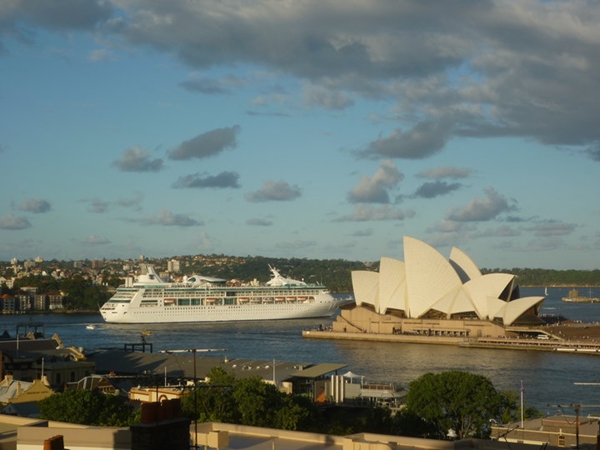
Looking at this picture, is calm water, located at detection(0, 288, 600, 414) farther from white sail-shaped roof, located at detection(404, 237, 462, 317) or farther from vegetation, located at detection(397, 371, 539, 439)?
vegetation, located at detection(397, 371, 539, 439)

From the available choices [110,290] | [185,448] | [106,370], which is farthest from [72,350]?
[110,290]

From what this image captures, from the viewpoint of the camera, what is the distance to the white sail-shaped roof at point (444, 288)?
2314 inches

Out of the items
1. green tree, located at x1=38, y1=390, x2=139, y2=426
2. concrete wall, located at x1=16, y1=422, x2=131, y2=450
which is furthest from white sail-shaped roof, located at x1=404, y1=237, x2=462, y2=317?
concrete wall, located at x1=16, y1=422, x2=131, y2=450

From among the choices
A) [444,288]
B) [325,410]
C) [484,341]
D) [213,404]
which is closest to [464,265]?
[444,288]

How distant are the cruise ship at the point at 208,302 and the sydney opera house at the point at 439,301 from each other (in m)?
17.3

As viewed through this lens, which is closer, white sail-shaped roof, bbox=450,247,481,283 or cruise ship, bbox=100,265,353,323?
white sail-shaped roof, bbox=450,247,481,283

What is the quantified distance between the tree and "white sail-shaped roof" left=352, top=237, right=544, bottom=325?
35666mm

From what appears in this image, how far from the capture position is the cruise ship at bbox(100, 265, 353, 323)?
254 feet

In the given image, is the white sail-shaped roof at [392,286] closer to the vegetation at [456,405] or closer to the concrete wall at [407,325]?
the concrete wall at [407,325]

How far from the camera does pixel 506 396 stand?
2345 cm

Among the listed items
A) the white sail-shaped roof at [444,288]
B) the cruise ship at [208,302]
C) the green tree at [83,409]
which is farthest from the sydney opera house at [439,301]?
the green tree at [83,409]

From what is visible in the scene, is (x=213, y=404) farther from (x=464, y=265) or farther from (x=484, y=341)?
(x=464, y=265)

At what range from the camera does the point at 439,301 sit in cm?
6062

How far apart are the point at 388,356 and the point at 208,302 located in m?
33.7
